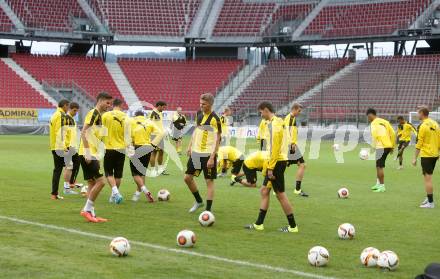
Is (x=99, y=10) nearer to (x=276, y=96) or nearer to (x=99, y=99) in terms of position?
(x=276, y=96)

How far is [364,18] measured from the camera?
59.9 m

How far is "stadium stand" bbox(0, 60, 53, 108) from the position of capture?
54000 mm

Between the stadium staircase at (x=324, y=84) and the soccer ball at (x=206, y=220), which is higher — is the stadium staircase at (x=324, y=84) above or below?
above

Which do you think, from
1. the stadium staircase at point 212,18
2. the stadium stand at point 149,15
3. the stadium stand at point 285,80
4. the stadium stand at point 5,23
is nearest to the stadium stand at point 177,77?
the stadium staircase at point 212,18

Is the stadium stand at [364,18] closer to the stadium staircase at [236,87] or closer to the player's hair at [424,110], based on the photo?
the stadium staircase at [236,87]

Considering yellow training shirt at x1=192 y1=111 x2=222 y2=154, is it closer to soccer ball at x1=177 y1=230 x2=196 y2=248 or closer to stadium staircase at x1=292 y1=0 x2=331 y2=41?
soccer ball at x1=177 y1=230 x2=196 y2=248

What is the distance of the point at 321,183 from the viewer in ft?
66.2

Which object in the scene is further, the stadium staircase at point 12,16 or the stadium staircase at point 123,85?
the stadium staircase at point 12,16

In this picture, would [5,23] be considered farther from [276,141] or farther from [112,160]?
[276,141]

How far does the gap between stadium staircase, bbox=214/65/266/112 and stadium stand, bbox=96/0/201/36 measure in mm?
7103

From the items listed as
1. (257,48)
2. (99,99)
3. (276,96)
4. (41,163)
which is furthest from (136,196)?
(257,48)

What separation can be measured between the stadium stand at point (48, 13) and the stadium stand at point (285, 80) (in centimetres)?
1736

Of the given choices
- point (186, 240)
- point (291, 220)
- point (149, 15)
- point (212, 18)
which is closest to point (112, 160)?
point (291, 220)

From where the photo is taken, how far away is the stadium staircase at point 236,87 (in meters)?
58.4
